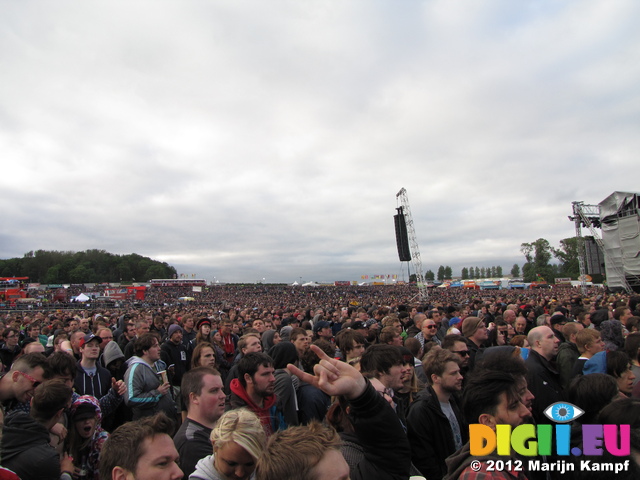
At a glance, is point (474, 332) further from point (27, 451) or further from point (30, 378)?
point (30, 378)

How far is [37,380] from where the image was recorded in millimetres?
3350

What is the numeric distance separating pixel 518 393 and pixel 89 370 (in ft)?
16.0

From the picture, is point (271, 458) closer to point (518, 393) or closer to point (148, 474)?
point (148, 474)

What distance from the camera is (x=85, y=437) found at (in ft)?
9.68

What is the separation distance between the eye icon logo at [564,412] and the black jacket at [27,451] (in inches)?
137

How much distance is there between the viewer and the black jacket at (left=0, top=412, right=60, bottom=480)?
7.63 ft

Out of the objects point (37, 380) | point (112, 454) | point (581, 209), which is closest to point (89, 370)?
point (37, 380)

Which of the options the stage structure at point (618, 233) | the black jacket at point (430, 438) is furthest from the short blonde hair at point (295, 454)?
the stage structure at point (618, 233)

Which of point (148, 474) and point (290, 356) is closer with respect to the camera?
point (148, 474)

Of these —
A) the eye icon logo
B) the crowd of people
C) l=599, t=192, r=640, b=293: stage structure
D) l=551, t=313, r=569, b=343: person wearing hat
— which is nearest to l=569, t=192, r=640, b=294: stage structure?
l=599, t=192, r=640, b=293: stage structure

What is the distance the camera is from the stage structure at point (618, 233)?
76.2 feet

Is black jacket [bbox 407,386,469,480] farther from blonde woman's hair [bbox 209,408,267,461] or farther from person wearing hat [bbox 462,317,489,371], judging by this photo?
person wearing hat [bbox 462,317,489,371]

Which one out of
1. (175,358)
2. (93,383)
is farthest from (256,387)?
(175,358)

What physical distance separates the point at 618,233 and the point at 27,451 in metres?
31.0
